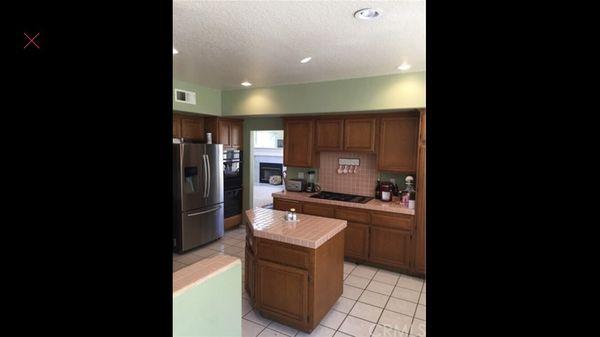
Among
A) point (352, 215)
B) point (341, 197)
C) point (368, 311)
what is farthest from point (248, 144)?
point (368, 311)

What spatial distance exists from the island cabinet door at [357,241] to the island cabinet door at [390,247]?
7 centimetres

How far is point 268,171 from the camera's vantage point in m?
9.55

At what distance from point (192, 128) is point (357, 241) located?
10.1ft

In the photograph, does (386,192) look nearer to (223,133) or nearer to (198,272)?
(223,133)

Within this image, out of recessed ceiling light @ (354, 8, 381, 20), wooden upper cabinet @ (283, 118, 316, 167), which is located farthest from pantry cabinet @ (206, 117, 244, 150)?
recessed ceiling light @ (354, 8, 381, 20)

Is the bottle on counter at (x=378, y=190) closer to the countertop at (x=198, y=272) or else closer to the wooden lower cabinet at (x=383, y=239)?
the wooden lower cabinet at (x=383, y=239)

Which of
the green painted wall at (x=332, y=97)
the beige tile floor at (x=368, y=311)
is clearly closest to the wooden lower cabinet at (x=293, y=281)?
the beige tile floor at (x=368, y=311)

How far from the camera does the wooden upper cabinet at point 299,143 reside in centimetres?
445

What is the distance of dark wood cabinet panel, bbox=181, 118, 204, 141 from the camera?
454cm
